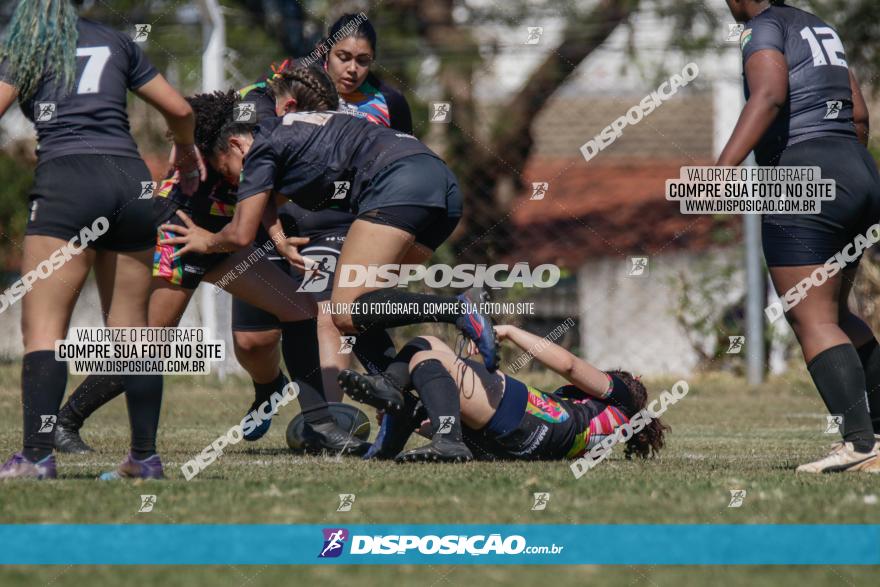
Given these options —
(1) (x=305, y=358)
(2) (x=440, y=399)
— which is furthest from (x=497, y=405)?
(1) (x=305, y=358)

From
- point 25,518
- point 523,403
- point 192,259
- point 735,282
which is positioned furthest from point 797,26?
point 735,282

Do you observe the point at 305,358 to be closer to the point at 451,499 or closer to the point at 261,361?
the point at 261,361

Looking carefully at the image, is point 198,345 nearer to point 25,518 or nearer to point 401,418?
point 401,418

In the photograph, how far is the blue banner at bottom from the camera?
3.39 meters

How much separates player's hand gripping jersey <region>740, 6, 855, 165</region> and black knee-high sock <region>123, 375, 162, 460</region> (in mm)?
2750

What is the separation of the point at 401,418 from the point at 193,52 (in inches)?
319

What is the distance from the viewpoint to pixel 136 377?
478 centimetres

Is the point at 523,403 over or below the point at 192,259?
below

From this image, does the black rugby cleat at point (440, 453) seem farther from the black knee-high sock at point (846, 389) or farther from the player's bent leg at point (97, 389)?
the player's bent leg at point (97, 389)

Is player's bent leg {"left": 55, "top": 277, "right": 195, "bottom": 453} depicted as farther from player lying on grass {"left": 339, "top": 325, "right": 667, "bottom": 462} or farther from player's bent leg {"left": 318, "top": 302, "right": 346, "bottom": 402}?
player lying on grass {"left": 339, "top": 325, "right": 667, "bottom": 462}

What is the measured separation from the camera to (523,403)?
17.9 feet

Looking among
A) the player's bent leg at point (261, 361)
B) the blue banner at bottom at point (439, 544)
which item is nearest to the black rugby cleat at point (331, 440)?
the player's bent leg at point (261, 361)

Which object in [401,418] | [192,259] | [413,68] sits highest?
[413,68]

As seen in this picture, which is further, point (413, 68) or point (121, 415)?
point (413, 68)
